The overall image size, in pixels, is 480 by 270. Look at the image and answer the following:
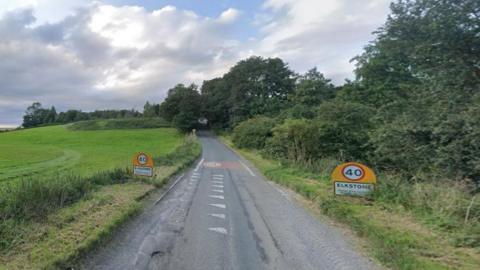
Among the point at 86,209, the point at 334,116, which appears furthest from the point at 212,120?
the point at 86,209

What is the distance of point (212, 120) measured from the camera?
251 ft

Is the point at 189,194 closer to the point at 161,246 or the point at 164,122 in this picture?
the point at 161,246

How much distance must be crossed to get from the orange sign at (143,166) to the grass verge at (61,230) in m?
3.76

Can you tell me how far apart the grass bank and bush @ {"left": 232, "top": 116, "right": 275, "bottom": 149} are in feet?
86.1

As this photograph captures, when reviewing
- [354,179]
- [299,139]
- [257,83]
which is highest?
[257,83]

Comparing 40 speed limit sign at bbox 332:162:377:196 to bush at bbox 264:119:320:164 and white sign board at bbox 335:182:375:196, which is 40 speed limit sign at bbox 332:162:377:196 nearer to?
white sign board at bbox 335:182:375:196

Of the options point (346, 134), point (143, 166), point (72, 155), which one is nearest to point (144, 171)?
point (143, 166)

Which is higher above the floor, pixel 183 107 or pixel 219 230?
pixel 183 107

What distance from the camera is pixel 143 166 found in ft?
43.5

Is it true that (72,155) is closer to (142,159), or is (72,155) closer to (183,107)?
(142,159)

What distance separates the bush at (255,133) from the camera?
36406mm

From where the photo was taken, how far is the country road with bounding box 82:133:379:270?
4969 millimetres

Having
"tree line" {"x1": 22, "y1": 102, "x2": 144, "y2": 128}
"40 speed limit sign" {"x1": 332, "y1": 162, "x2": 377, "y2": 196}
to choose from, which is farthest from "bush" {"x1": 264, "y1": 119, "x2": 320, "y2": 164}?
"tree line" {"x1": 22, "y1": 102, "x2": 144, "y2": 128}

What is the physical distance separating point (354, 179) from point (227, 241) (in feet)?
14.9
